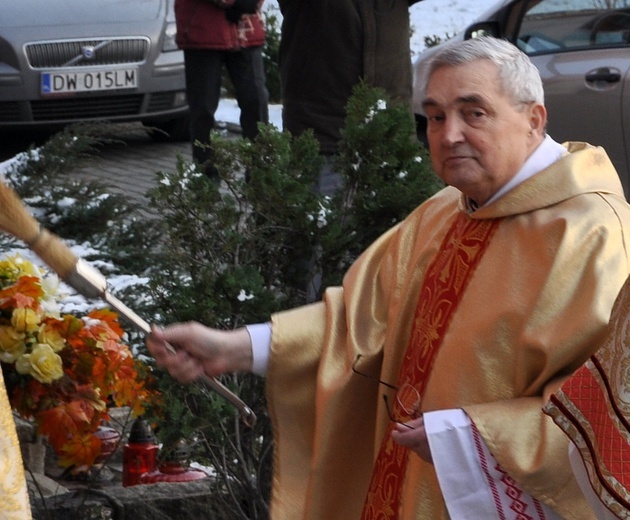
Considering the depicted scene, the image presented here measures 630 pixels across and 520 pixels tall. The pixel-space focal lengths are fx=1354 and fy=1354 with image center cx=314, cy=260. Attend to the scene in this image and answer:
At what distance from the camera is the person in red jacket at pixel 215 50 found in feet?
24.7

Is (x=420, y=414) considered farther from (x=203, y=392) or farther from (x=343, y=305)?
(x=203, y=392)

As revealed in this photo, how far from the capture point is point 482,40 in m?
2.75

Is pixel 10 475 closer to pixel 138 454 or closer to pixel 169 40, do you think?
pixel 138 454

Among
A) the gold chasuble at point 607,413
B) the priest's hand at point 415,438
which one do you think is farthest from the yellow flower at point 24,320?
the gold chasuble at point 607,413

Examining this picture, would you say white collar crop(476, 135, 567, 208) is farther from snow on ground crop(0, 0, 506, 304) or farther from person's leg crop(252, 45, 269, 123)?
snow on ground crop(0, 0, 506, 304)

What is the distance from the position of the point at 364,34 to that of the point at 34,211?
1536 mm

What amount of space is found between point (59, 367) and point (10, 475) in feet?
4.03

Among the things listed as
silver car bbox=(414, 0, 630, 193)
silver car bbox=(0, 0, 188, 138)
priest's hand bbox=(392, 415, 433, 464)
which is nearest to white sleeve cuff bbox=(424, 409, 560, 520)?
priest's hand bbox=(392, 415, 433, 464)

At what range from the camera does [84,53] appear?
31.9 ft

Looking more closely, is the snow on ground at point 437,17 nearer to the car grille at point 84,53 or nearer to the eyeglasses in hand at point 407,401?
the car grille at point 84,53

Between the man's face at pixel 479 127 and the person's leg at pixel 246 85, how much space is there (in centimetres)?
532

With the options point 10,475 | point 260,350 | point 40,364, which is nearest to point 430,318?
point 260,350

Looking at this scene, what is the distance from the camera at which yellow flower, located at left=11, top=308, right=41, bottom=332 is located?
366cm

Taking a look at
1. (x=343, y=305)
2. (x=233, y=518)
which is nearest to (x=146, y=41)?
(x=233, y=518)
